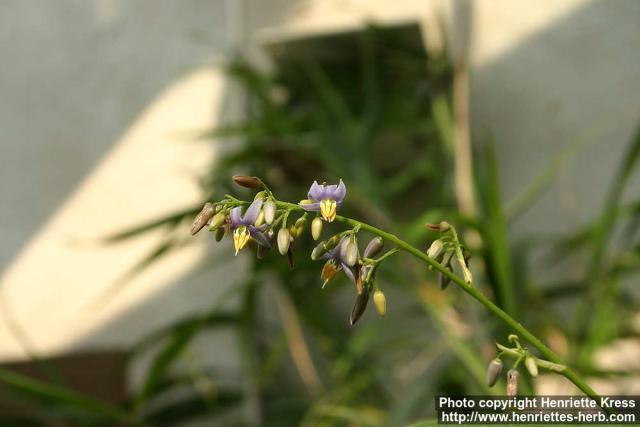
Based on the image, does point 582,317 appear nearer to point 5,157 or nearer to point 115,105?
point 115,105

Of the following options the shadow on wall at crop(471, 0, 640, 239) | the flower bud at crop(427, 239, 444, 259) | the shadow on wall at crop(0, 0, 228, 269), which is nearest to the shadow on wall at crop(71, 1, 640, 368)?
→ the shadow on wall at crop(471, 0, 640, 239)

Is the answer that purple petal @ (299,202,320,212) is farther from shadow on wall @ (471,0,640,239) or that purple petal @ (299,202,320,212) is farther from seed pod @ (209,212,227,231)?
shadow on wall @ (471,0,640,239)

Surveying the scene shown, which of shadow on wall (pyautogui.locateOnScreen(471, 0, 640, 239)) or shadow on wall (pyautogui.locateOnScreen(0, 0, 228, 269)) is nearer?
shadow on wall (pyautogui.locateOnScreen(471, 0, 640, 239))

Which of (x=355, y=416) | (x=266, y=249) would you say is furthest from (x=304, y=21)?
(x=266, y=249)

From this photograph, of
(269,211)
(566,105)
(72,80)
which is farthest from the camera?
(72,80)

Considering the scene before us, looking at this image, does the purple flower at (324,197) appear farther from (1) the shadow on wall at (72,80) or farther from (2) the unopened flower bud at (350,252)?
(1) the shadow on wall at (72,80)

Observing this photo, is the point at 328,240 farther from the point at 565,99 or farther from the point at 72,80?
the point at 72,80

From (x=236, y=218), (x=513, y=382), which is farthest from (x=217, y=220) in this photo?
(x=513, y=382)
